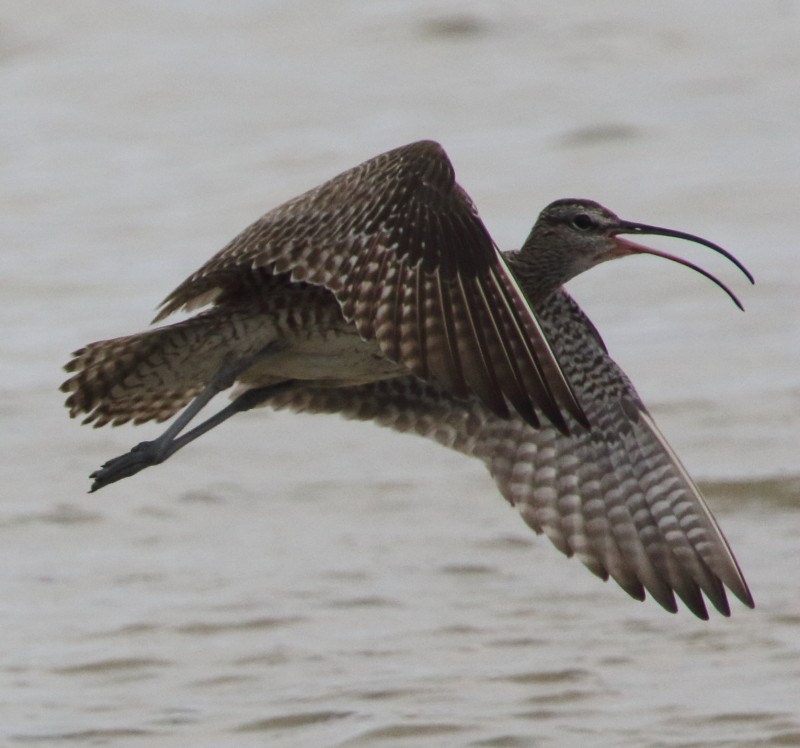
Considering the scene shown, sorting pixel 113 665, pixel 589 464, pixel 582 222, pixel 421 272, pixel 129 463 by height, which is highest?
pixel 582 222

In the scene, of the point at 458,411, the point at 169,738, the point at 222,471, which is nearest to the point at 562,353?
the point at 458,411

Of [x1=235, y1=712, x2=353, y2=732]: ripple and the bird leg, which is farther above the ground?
the bird leg

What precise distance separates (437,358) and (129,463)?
1.46m

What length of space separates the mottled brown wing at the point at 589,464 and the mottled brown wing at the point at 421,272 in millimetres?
963

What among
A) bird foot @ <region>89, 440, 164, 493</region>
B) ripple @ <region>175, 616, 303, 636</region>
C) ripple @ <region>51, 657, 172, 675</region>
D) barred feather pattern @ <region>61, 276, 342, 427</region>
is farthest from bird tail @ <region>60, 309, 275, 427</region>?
ripple @ <region>175, 616, 303, 636</region>

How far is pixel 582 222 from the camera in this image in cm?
796

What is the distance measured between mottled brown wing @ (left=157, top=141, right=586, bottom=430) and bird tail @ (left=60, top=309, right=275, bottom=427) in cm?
16

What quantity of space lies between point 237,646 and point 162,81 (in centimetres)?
798

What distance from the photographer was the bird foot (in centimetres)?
768

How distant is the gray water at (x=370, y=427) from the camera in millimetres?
9305

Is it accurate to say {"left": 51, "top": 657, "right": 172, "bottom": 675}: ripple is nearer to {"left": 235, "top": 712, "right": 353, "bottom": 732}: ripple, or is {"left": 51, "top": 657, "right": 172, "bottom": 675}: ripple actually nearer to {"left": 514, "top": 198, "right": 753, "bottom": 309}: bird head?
{"left": 235, "top": 712, "right": 353, "bottom": 732}: ripple

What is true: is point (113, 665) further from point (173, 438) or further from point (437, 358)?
point (437, 358)

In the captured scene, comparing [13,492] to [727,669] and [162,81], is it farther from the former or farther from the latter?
[162,81]

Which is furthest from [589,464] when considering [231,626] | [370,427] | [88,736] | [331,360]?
[370,427]
